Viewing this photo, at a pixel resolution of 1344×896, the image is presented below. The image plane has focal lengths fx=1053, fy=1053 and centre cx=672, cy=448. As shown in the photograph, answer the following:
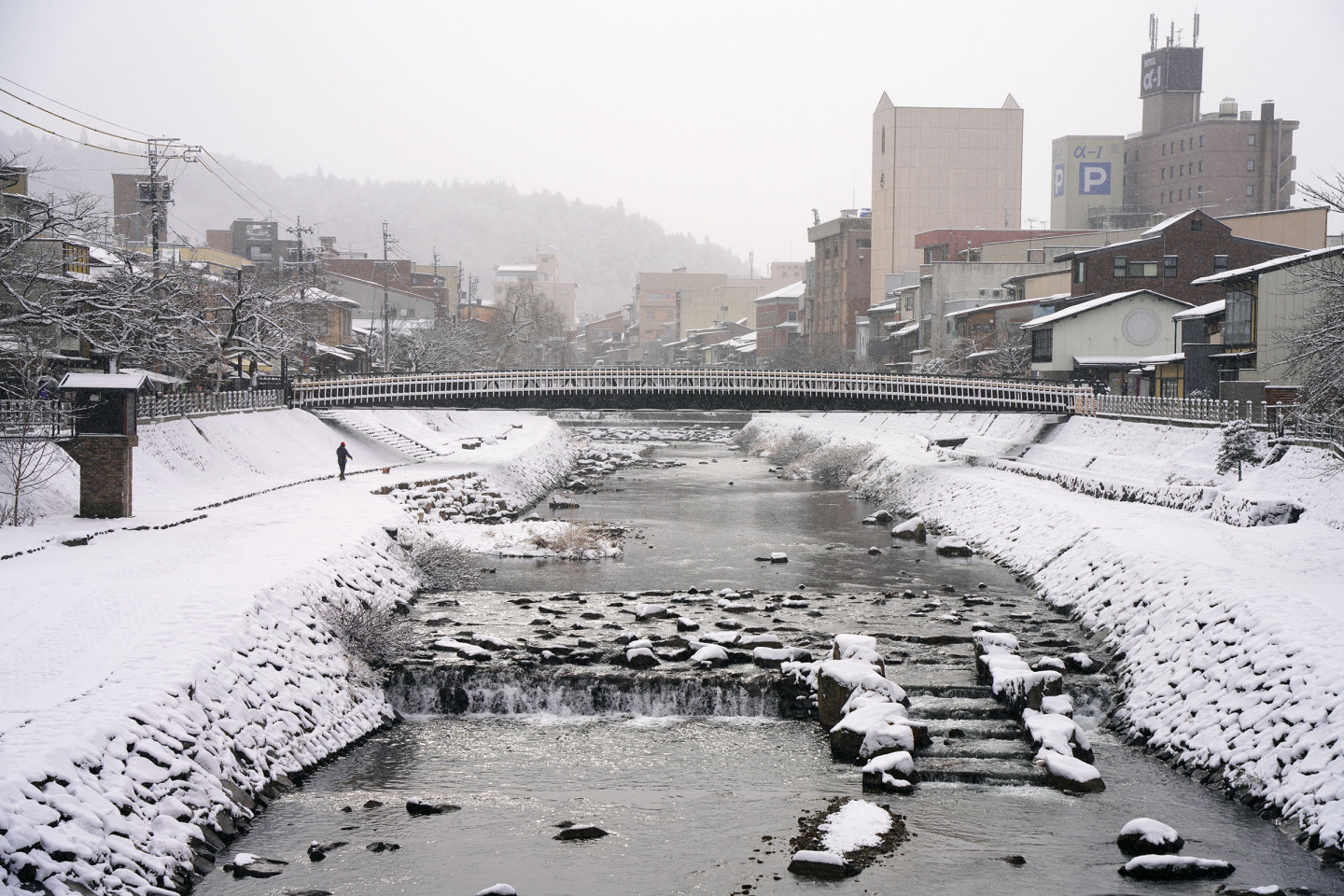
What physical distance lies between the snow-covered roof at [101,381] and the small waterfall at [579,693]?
10.8 m

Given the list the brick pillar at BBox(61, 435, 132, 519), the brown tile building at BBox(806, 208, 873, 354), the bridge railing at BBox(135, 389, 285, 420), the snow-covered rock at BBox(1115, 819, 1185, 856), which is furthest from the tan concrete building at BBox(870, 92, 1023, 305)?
the snow-covered rock at BBox(1115, 819, 1185, 856)

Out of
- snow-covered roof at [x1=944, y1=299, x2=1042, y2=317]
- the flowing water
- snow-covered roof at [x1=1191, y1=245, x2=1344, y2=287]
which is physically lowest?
the flowing water

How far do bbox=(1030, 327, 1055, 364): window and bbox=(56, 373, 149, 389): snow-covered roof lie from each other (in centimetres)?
3975

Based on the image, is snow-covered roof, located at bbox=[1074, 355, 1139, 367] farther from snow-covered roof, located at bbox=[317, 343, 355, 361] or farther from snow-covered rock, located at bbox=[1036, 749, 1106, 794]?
snow-covered roof, located at bbox=[317, 343, 355, 361]

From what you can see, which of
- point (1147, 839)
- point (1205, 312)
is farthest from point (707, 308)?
point (1147, 839)

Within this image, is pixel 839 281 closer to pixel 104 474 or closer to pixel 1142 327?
pixel 1142 327

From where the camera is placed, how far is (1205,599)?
1830cm

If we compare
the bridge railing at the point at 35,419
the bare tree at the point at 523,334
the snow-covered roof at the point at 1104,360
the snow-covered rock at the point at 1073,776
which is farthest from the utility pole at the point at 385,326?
the snow-covered rock at the point at 1073,776

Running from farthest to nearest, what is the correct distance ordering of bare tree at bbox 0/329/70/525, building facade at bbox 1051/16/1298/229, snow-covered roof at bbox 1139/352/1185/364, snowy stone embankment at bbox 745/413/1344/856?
building facade at bbox 1051/16/1298/229, snow-covered roof at bbox 1139/352/1185/364, bare tree at bbox 0/329/70/525, snowy stone embankment at bbox 745/413/1344/856

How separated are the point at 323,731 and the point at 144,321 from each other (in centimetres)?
1541

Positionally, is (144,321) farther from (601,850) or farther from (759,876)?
(759,876)

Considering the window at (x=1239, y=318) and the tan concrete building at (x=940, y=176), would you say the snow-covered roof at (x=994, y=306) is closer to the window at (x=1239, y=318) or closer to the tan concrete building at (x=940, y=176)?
the window at (x=1239, y=318)

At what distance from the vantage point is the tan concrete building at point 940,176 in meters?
97.1

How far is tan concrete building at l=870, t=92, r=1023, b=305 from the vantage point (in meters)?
97.1
